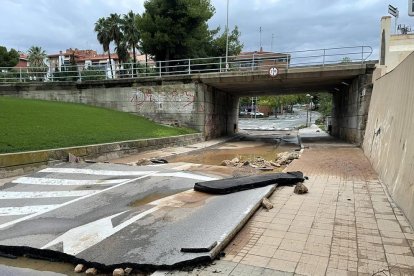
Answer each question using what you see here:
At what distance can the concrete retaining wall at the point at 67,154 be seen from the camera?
9.83m

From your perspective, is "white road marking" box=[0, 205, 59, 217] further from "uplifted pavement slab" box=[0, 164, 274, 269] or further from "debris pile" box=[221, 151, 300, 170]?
"debris pile" box=[221, 151, 300, 170]

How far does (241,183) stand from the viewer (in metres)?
7.71

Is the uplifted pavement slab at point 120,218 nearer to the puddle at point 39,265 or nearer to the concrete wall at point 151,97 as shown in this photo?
the puddle at point 39,265

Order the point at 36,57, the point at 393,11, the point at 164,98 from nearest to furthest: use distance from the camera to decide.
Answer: the point at 393,11, the point at 164,98, the point at 36,57

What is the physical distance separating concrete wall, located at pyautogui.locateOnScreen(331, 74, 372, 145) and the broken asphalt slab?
11.8 meters

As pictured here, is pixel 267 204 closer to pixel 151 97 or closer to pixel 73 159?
pixel 73 159

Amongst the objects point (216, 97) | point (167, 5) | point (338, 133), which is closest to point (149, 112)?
point (216, 97)

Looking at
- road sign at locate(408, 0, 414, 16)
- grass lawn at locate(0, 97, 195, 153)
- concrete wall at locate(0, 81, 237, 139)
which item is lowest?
grass lawn at locate(0, 97, 195, 153)

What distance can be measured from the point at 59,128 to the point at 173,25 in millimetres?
18726

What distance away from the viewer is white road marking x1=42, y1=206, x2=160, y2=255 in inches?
191

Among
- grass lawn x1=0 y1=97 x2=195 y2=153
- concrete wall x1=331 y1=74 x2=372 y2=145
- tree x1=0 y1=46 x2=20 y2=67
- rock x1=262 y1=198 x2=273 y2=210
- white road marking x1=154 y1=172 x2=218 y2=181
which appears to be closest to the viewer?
rock x1=262 y1=198 x2=273 y2=210

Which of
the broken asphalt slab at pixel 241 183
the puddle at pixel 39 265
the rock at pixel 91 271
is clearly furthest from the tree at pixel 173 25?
the rock at pixel 91 271

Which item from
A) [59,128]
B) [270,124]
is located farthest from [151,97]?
[270,124]

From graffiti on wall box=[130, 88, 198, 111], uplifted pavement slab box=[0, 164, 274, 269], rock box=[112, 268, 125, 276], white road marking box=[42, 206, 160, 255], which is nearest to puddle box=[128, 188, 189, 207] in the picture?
uplifted pavement slab box=[0, 164, 274, 269]
